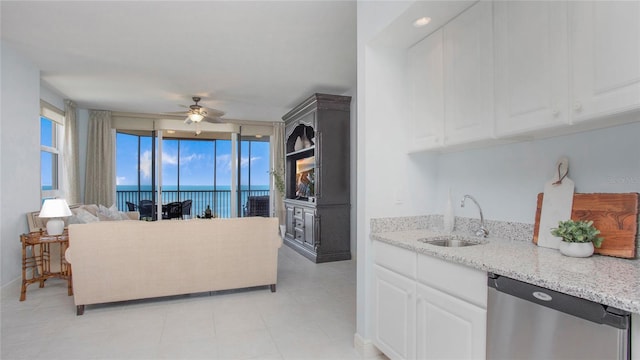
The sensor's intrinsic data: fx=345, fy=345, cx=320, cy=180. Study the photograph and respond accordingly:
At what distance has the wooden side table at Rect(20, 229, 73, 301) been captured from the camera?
3654 mm

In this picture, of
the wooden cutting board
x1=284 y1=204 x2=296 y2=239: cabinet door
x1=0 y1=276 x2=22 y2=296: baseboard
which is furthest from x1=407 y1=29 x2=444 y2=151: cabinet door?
x1=0 y1=276 x2=22 y2=296: baseboard

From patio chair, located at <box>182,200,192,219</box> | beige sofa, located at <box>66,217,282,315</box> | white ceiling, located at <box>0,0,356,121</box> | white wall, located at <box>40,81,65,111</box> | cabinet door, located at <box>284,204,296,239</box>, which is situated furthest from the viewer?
patio chair, located at <box>182,200,192,219</box>

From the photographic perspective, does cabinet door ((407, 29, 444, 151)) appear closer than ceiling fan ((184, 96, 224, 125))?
Yes

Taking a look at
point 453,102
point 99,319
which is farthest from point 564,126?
point 99,319

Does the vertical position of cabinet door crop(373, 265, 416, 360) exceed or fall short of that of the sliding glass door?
it falls short

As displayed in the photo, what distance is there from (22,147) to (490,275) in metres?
5.19

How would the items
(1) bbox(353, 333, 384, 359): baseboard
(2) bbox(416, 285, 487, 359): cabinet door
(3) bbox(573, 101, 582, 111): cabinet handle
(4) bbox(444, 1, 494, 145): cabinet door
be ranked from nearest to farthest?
(3) bbox(573, 101, 582, 111): cabinet handle < (2) bbox(416, 285, 487, 359): cabinet door < (4) bbox(444, 1, 494, 145): cabinet door < (1) bbox(353, 333, 384, 359): baseboard

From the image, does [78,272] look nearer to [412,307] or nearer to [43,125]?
[412,307]

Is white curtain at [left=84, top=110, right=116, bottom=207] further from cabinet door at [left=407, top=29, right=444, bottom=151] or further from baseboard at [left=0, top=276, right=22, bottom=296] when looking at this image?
cabinet door at [left=407, top=29, right=444, bottom=151]

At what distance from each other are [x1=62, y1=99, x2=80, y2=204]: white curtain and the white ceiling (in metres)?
0.38

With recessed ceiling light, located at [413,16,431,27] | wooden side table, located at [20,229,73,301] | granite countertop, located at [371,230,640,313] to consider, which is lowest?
wooden side table, located at [20,229,73,301]

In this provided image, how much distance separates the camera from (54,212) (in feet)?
12.3

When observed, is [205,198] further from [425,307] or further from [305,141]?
[425,307]

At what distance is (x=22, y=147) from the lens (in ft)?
13.8
